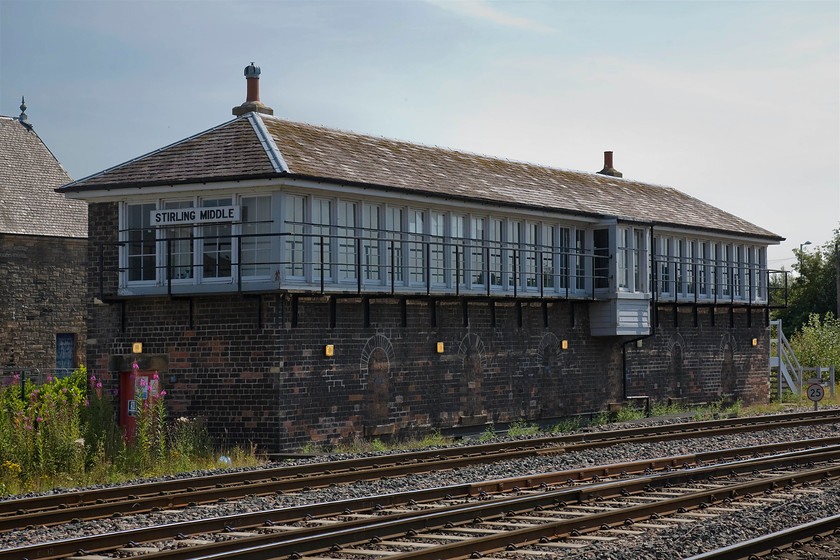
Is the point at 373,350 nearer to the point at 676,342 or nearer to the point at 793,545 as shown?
the point at 793,545

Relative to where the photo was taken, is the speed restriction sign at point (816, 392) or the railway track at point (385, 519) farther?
the speed restriction sign at point (816, 392)

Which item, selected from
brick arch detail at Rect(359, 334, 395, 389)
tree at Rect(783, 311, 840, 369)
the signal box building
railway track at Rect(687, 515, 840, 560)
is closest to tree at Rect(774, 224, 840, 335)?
tree at Rect(783, 311, 840, 369)

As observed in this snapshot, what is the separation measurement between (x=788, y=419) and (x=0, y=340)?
2006 cm

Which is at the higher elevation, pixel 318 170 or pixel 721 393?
pixel 318 170

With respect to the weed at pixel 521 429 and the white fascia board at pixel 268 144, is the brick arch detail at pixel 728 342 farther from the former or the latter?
the white fascia board at pixel 268 144

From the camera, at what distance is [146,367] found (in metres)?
19.6

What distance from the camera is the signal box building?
743 inches

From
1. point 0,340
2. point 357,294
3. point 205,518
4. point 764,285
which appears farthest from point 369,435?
point 764,285

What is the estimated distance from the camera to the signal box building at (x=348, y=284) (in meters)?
18.9

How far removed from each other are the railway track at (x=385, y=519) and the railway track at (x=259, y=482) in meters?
1.67

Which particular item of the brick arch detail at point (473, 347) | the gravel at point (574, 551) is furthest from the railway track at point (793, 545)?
the brick arch detail at point (473, 347)

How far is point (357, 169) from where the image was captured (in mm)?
20859

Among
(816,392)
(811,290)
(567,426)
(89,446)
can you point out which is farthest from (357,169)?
(811,290)

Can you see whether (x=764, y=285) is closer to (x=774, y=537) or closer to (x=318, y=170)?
(x=318, y=170)
